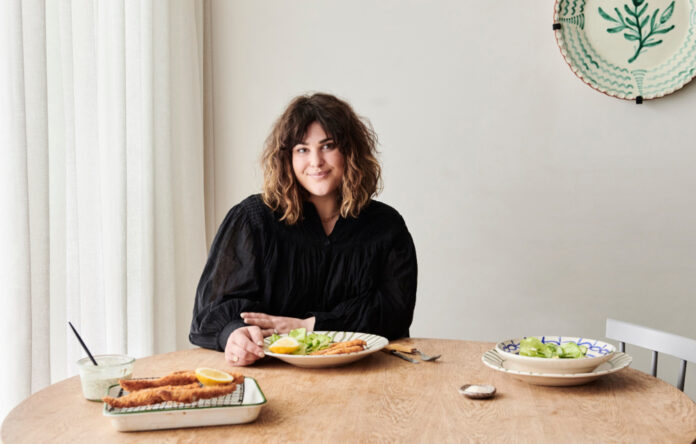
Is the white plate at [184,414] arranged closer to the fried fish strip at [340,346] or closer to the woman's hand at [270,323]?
the fried fish strip at [340,346]

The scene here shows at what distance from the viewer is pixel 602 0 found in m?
2.68

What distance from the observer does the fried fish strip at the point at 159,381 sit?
1188 millimetres

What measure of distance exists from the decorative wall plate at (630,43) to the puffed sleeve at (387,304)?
3.88ft

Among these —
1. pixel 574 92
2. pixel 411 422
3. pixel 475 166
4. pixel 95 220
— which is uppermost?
pixel 574 92

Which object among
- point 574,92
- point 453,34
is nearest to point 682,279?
point 574,92

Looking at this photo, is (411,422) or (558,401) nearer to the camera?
(411,422)

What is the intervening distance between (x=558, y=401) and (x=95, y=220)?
1.55 metres

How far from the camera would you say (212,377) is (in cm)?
121

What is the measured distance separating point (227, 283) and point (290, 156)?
430 mm

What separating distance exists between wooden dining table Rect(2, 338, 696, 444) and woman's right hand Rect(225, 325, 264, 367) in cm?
2

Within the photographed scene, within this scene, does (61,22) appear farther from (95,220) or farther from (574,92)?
(574,92)

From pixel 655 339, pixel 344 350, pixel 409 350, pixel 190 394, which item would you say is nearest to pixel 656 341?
pixel 655 339

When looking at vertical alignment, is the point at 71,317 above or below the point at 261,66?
below

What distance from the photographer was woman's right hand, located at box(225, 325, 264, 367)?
152 cm
